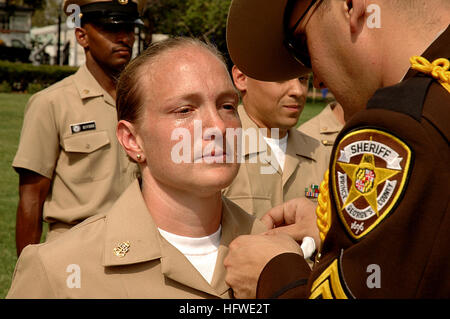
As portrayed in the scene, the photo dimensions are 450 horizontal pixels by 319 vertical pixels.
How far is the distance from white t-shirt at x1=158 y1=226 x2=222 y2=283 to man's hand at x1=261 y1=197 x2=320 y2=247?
260mm

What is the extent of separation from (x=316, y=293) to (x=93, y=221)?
109 cm

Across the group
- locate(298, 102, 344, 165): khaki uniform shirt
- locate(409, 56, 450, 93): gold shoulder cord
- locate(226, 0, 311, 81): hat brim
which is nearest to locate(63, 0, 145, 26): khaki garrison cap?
locate(298, 102, 344, 165): khaki uniform shirt

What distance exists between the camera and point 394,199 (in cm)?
166

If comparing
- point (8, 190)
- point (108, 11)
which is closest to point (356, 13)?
point (108, 11)

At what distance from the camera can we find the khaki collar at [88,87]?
183 inches

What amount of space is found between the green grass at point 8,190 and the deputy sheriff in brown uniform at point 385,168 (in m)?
5.03

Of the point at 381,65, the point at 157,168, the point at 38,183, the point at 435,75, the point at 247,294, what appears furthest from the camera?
the point at 38,183

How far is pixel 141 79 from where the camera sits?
2.54 metres

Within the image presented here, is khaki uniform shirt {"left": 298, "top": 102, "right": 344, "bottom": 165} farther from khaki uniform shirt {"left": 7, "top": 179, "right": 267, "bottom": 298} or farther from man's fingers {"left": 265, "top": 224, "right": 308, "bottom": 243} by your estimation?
khaki uniform shirt {"left": 7, "top": 179, "right": 267, "bottom": 298}

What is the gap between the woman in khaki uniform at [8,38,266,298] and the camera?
2.34 metres

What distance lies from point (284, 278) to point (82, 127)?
2.81 metres

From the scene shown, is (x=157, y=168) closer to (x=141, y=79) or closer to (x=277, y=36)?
(x=141, y=79)

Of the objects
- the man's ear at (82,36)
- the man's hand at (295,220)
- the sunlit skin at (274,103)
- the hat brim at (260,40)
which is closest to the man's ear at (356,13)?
the hat brim at (260,40)

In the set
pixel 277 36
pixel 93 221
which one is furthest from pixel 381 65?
pixel 93 221
